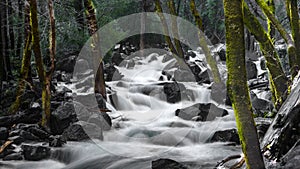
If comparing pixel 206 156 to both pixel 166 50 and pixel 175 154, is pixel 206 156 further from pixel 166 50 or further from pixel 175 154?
pixel 166 50

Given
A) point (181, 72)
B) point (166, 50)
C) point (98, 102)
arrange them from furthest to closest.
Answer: point (166, 50) → point (181, 72) → point (98, 102)

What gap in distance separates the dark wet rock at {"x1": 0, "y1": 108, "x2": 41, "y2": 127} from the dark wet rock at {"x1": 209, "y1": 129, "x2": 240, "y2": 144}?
4582mm

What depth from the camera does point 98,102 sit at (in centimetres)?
931

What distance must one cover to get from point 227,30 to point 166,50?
20.2m

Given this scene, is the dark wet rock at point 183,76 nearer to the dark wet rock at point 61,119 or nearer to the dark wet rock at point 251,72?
the dark wet rock at point 251,72

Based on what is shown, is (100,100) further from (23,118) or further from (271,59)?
(271,59)

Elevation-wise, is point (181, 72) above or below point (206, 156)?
above

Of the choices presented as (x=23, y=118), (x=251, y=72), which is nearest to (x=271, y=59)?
(x=23, y=118)

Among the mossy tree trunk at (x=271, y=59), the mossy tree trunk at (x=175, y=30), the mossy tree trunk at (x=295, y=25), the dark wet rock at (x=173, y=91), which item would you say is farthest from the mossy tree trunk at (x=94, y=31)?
the mossy tree trunk at (x=295, y=25)

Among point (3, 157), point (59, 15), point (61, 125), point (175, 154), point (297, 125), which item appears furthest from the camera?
point (59, 15)

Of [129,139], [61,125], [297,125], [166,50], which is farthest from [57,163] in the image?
[166,50]

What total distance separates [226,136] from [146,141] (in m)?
2.16

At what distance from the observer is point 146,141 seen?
8.16 m

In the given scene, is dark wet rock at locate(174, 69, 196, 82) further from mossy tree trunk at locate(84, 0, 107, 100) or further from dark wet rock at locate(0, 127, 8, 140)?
dark wet rock at locate(0, 127, 8, 140)
